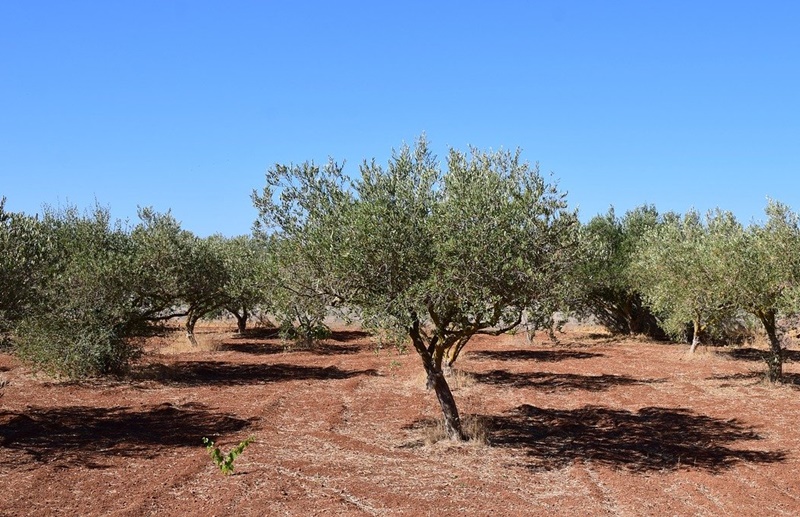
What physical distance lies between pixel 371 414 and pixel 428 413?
1752 millimetres

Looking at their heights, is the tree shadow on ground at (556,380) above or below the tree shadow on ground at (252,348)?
below

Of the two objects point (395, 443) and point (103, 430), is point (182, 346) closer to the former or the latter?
point (103, 430)

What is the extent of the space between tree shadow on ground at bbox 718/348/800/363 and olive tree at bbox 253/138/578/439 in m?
25.4

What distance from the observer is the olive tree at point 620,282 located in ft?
136

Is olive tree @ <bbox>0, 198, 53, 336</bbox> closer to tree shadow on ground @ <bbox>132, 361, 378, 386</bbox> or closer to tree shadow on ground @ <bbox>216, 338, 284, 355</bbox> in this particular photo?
tree shadow on ground @ <bbox>132, 361, 378, 386</bbox>

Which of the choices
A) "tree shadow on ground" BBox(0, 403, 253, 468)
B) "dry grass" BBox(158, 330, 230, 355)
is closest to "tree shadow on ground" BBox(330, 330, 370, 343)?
"dry grass" BBox(158, 330, 230, 355)

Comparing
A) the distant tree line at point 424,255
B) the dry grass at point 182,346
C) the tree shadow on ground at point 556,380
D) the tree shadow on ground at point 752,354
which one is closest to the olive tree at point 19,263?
the distant tree line at point 424,255

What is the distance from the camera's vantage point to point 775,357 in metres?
25.0

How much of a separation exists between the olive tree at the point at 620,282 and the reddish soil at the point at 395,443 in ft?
39.6

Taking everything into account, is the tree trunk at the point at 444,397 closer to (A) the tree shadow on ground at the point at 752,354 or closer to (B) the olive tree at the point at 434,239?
(B) the olive tree at the point at 434,239

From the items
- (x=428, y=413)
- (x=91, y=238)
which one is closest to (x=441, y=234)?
Result: (x=428, y=413)

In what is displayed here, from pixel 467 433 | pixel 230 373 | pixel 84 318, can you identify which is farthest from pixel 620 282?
pixel 84 318

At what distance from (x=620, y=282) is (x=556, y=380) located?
16.9 meters

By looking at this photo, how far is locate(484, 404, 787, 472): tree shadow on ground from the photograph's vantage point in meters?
14.5
